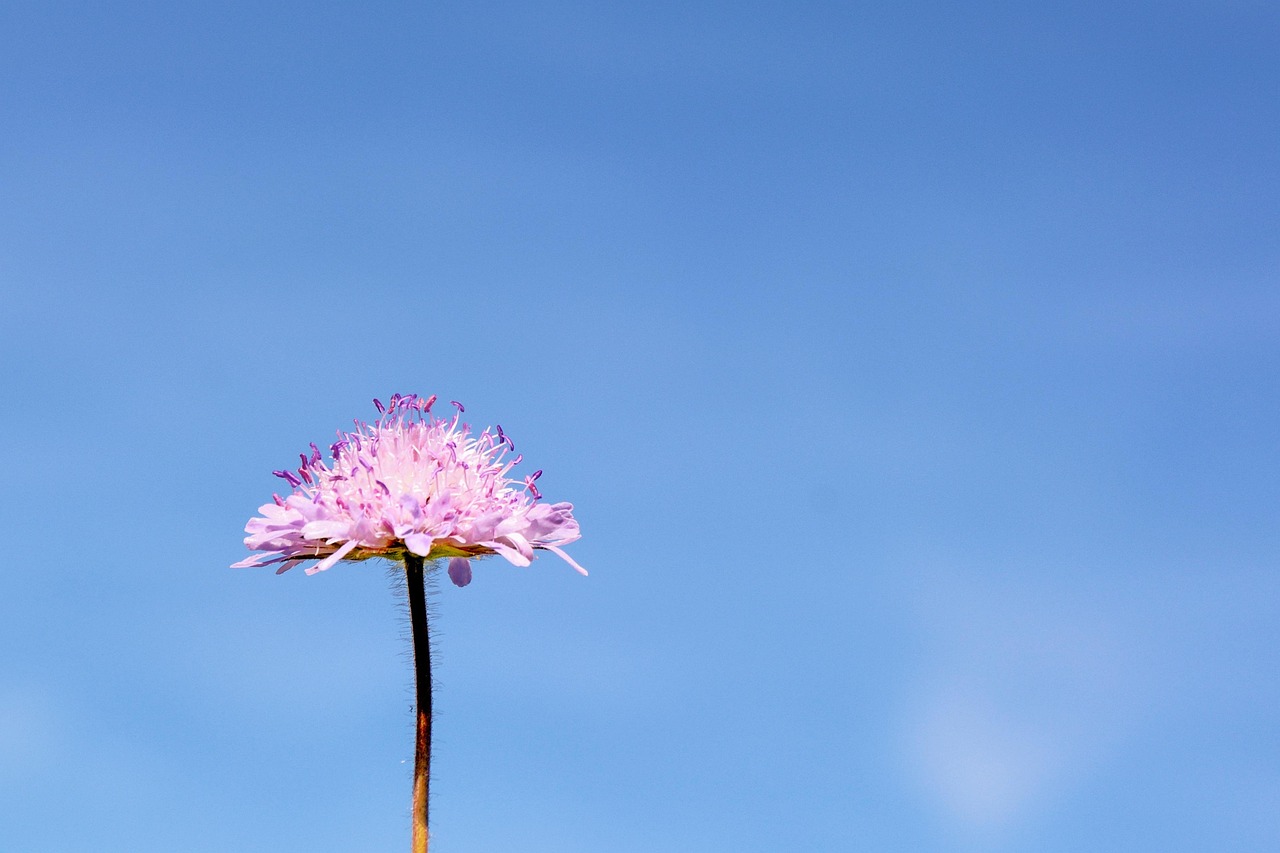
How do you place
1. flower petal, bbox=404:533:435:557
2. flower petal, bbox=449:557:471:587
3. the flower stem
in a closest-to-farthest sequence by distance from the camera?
the flower stem → flower petal, bbox=404:533:435:557 → flower petal, bbox=449:557:471:587

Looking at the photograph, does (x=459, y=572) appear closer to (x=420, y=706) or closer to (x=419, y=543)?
(x=419, y=543)

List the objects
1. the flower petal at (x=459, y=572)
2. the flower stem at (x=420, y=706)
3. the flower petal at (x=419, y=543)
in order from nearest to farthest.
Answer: the flower stem at (x=420, y=706) → the flower petal at (x=419, y=543) → the flower petal at (x=459, y=572)

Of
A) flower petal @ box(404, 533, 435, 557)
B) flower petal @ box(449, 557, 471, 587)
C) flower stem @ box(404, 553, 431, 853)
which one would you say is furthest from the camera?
flower petal @ box(449, 557, 471, 587)

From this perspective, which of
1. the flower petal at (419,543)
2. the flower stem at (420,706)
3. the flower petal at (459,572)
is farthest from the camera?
the flower petal at (459,572)

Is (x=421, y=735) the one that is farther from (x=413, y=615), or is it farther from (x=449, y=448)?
(x=449, y=448)

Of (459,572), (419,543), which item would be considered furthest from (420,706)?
(459,572)

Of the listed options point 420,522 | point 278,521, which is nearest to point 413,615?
point 420,522

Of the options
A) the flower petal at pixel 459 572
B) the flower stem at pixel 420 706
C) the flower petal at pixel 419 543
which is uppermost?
the flower petal at pixel 459 572

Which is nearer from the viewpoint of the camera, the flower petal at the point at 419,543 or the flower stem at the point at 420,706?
the flower stem at the point at 420,706
